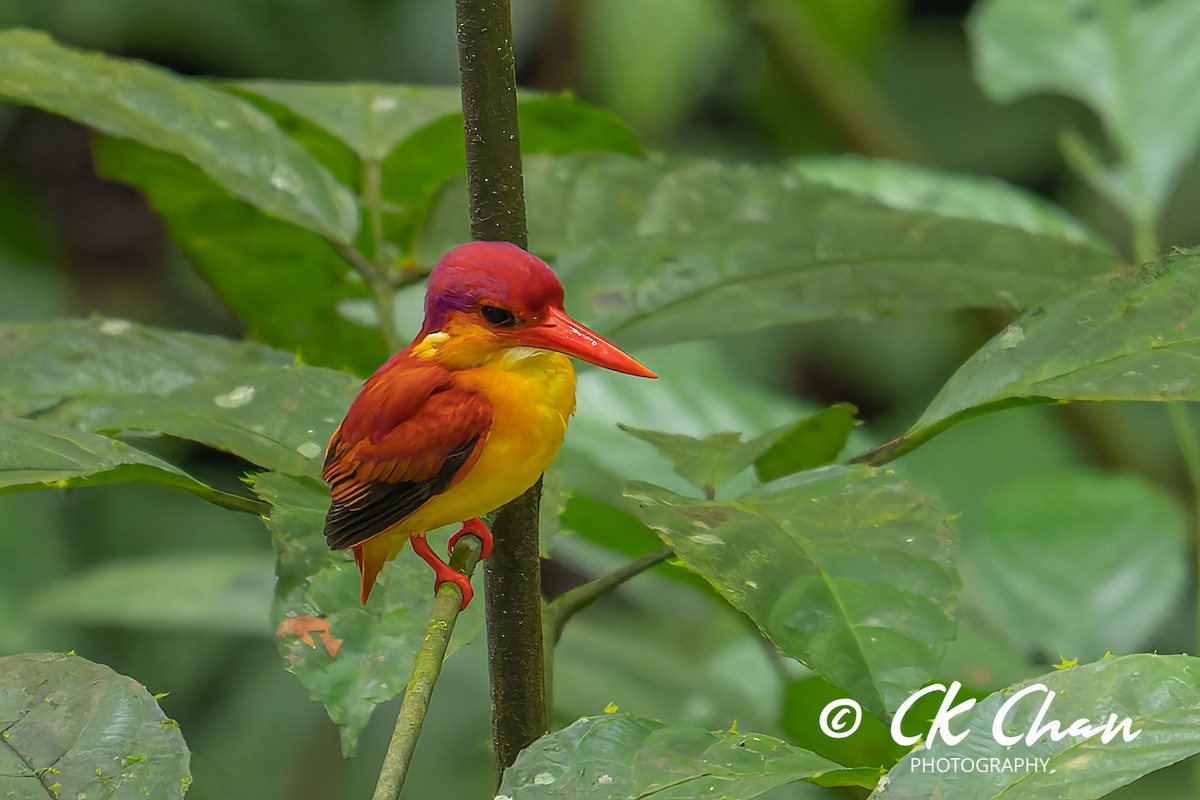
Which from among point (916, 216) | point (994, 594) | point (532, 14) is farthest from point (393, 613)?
point (532, 14)

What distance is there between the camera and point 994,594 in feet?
3.06

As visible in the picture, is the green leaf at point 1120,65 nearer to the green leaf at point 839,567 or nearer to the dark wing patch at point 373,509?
the green leaf at point 839,567

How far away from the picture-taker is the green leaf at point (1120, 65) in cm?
88

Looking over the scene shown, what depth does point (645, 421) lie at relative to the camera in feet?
3.06

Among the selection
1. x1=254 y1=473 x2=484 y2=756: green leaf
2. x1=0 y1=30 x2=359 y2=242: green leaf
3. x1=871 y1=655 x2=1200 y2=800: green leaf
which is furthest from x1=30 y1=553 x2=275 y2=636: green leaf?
x1=871 y1=655 x2=1200 y2=800: green leaf

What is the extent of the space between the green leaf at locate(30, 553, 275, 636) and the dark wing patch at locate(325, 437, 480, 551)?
0.69 metres

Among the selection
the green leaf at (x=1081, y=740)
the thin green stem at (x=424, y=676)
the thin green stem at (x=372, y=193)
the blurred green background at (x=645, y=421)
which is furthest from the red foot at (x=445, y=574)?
the blurred green background at (x=645, y=421)

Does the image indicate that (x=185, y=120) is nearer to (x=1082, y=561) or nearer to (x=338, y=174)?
(x=338, y=174)

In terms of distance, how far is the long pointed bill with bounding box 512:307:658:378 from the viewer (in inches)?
13.6

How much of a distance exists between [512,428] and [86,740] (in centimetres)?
15

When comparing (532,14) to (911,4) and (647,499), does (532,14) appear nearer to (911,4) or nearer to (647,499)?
(911,4)

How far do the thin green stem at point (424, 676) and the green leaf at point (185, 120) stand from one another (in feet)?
0.74

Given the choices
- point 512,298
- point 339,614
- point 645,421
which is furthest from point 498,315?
point 645,421

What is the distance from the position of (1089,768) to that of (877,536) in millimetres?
91
